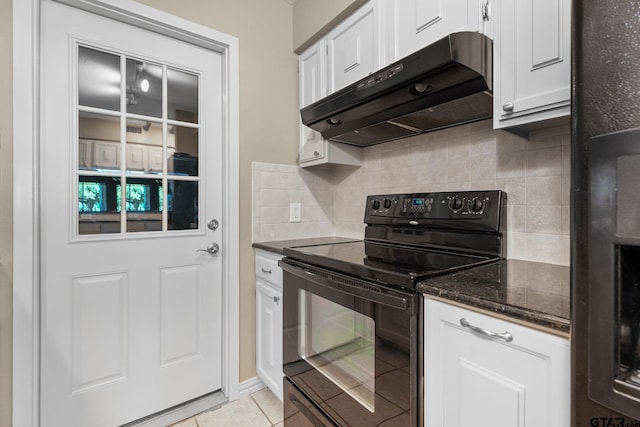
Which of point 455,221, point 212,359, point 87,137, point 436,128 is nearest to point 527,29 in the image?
point 436,128

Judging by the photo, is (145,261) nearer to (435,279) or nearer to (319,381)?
(319,381)

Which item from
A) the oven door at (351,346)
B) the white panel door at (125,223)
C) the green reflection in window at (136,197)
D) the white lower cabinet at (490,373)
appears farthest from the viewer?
the green reflection in window at (136,197)

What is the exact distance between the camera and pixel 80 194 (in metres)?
1.48

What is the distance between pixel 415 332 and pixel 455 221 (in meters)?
0.67

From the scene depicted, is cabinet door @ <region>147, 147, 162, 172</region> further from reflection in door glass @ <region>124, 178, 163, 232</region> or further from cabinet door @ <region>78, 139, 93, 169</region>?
cabinet door @ <region>78, 139, 93, 169</region>

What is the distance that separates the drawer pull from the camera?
711 mm

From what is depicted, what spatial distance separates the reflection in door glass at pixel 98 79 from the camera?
1489mm

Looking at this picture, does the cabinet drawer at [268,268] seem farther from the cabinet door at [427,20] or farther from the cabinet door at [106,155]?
Answer: the cabinet door at [427,20]

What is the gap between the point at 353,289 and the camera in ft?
3.49

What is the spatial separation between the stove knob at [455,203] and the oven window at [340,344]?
0.70 m

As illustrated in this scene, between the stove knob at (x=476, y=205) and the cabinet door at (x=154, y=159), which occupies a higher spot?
the cabinet door at (x=154, y=159)

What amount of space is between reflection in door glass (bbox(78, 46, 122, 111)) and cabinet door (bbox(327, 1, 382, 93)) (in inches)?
45.2

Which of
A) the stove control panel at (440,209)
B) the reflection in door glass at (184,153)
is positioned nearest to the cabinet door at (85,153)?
the reflection in door glass at (184,153)

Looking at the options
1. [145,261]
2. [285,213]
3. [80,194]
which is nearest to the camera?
[80,194]
